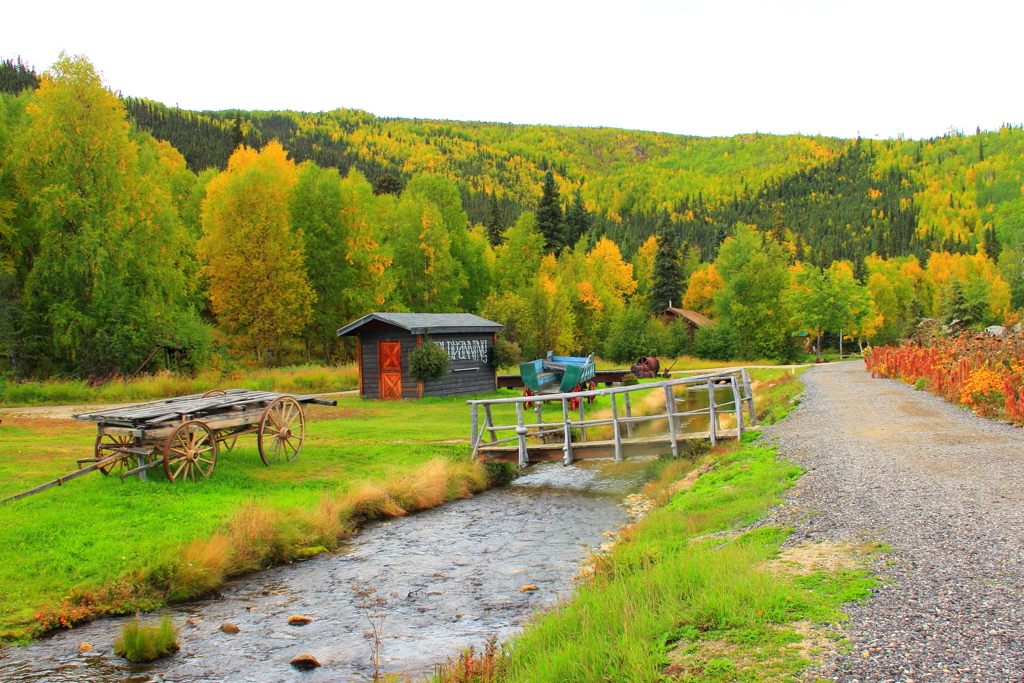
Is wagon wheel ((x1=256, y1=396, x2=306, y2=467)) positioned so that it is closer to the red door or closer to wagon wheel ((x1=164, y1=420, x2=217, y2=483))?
wagon wheel ((x1=164, y1=420, x2=217, y2=483))

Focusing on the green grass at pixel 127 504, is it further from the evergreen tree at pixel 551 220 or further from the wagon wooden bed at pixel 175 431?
the evergreen tree at pixel 551 220

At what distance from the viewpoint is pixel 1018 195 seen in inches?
6575

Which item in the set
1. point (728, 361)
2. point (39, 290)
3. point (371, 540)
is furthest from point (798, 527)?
point (728, 361)

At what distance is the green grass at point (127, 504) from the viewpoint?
8188mm

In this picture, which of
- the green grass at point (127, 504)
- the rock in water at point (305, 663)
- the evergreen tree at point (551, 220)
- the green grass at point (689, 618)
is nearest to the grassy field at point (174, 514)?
the green grass at point (127, 504)

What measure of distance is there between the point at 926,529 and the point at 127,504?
10.5 m

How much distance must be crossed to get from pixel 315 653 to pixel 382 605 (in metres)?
1.43

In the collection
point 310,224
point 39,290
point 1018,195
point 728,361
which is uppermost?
point 1018,195

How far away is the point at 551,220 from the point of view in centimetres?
6322

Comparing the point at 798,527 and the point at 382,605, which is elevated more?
the point at 798,527

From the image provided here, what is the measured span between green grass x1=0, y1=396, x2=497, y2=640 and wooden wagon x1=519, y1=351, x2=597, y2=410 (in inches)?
283

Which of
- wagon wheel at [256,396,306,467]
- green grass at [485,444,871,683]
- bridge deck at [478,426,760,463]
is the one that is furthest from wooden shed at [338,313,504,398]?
green grass at [485,444,871,683]

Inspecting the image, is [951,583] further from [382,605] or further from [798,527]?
[382,605]

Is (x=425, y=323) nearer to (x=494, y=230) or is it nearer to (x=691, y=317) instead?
A: (x=494, y=230)
